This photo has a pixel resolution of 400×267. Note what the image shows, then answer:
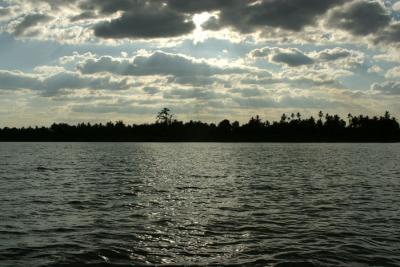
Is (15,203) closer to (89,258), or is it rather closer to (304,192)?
(89,258)

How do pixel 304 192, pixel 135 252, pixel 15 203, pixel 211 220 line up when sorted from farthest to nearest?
pixel 304 192, pixel 15 203, pixel 211 220, pixel 135 252

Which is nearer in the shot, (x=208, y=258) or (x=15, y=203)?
(x=208, y=258)

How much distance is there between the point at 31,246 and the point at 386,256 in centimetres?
1374

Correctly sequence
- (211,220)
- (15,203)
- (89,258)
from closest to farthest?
(89,258) → (211,220) → (15,203)

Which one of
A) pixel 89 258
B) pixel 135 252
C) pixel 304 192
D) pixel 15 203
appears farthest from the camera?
pixel 304 192

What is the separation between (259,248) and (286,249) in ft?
3.47

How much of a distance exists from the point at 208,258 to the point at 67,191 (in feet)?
75.0

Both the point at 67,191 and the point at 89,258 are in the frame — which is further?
the point at 67,191

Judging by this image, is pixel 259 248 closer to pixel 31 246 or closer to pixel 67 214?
pixel 31 246

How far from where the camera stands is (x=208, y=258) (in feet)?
51.7

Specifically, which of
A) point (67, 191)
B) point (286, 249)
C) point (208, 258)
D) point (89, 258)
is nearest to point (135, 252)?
point (89, 258)

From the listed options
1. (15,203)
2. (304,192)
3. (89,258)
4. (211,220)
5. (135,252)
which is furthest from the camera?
(304,192)

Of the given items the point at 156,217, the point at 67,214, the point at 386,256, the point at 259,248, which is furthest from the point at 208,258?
the point at 67,214

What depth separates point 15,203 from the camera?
93.4 feet
